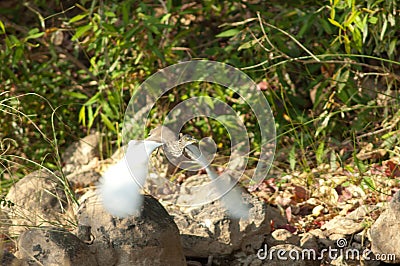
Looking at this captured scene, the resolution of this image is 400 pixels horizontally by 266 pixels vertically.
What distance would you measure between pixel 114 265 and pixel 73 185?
105cm

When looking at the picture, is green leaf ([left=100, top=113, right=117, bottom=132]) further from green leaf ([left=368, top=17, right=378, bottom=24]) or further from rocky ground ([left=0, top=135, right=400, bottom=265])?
green leaf ([left=368, top=17, right=378, bottom=24])

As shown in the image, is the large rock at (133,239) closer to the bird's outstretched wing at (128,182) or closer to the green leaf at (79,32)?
the bird's outstretched wing at (128,182)

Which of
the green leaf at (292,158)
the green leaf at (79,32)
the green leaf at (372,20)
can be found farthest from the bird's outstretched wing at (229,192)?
the green leaf at (79,32)

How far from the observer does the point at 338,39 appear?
3.32m

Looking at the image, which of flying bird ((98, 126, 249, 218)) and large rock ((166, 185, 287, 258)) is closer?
flying bird ((98, 126, 249, 218))

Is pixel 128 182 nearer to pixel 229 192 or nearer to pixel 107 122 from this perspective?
pixel 229 192

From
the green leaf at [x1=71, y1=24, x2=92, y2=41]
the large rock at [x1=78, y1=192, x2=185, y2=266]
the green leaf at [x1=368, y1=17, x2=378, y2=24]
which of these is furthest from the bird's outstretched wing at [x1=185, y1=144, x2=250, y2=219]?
the green leaf at [x1=71, y1=24, x2=92, y2=41]

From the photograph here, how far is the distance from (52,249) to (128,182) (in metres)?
0.31

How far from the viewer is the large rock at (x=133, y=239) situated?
7.23 ft

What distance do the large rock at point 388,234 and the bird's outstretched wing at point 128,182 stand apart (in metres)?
0.71

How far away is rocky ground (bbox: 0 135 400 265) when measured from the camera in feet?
7.23

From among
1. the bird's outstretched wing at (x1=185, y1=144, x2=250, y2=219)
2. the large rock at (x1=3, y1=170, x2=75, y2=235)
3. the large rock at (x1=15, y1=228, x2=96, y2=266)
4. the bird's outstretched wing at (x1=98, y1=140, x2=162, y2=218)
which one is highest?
the bird's outstretched wing at (x1=98, y1=140, x2=162, y2=218)

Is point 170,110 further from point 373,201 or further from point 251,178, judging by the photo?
point 373,201

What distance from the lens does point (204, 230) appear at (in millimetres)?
2480
